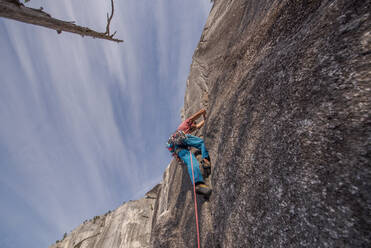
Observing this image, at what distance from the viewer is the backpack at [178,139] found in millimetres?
7043

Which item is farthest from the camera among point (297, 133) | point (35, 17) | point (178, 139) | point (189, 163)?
point (178, 139)

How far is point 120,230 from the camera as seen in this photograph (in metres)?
17.8

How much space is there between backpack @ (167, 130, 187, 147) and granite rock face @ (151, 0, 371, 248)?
2115mm

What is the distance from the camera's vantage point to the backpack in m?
7.04

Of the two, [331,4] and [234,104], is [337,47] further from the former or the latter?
[234,104]

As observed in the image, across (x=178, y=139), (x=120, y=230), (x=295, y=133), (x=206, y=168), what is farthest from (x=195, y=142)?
(x=120, y=230)

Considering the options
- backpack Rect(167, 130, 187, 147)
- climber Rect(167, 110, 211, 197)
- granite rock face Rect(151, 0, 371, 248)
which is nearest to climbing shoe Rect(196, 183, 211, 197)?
climber Rect(167, 110, 211, 197)

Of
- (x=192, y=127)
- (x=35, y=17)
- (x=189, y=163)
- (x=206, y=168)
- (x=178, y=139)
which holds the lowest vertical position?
(x=206, y=168)

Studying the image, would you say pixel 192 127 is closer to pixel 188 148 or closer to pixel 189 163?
pixel 188 148

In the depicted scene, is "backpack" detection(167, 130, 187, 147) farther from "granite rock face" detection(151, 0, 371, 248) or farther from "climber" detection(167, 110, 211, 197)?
"granite rock face" detection(151, 0, 371, 248)

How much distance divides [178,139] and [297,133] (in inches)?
191

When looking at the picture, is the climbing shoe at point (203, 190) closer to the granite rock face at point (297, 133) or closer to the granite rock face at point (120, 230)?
the granite rock face at point (297, 133)

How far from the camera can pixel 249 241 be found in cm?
340

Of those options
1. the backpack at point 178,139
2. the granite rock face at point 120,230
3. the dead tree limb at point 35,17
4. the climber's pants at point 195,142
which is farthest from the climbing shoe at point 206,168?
the granite rock face at point 120,230
